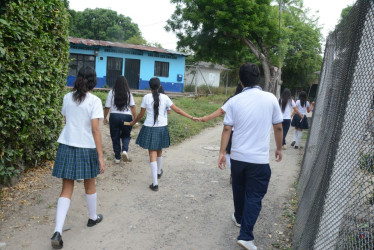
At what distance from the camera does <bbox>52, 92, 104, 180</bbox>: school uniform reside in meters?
3.38

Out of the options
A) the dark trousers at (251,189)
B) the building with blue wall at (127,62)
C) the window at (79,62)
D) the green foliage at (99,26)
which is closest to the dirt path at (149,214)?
the dark trousers at (251,189)

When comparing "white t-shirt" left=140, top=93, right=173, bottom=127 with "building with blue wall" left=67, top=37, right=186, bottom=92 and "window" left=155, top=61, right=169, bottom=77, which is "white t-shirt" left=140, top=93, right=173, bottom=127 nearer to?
"building with blue wall" left=67, top=37, right=186, bottom=92

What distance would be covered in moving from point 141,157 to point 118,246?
3972mm

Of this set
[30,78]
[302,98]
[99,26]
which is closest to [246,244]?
[30,78]

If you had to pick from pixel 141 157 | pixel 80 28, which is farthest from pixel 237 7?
pixel 80 28

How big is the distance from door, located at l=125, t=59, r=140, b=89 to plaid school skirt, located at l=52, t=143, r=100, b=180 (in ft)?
61.5

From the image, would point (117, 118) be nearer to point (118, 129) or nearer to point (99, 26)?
point (118, 129)

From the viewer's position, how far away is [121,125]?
6.26 metres

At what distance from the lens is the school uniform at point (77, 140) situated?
338cm

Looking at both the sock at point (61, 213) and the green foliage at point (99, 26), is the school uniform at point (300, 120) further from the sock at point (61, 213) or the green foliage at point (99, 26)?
the green foliage at point (99, 26)

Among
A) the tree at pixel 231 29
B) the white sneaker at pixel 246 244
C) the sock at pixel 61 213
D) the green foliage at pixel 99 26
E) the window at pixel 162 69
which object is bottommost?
the white sneaker at pixel 246 244

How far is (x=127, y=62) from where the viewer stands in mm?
21656

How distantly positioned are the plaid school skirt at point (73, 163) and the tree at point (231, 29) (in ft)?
50.0

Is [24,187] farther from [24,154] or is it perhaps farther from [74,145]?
[74,145]
